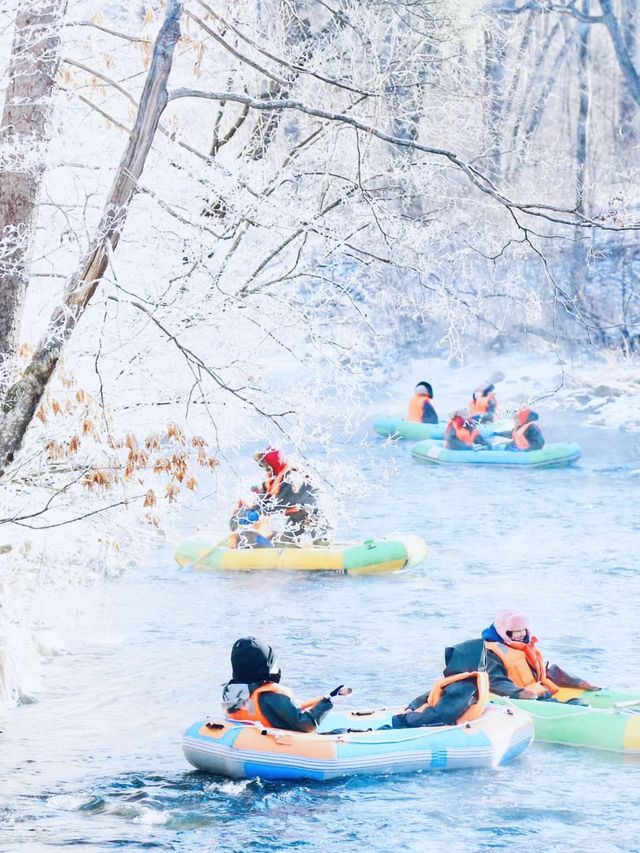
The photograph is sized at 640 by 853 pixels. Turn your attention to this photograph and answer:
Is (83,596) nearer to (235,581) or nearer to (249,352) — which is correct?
(235,581)

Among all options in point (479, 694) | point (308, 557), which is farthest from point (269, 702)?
point (308, 557)

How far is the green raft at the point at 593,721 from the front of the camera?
7.33m

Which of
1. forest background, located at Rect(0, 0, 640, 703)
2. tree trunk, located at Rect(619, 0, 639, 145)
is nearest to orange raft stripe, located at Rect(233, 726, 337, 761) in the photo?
forest background, located at Rect(0, 0, 640, 703)

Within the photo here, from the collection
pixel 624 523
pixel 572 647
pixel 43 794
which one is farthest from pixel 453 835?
pixel 624 523

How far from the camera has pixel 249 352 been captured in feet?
26.2

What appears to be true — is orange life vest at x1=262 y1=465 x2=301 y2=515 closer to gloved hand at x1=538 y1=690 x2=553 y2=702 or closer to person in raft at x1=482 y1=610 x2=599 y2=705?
person in raft at x1=482 y1=610 x2=599 y2=705

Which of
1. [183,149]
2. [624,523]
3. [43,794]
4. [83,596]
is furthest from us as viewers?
[624,523]

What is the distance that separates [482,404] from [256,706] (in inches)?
492

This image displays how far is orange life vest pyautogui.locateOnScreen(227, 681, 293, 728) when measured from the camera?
699 cm

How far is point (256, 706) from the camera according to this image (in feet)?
23.0

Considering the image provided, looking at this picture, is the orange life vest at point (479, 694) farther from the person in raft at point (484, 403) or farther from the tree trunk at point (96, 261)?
the person in raft at point (484, 403)

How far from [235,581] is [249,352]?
4475 millimetres

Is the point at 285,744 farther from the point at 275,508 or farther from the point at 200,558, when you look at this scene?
the point at 200,558

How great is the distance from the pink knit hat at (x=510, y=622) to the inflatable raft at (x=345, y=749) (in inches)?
30.4
